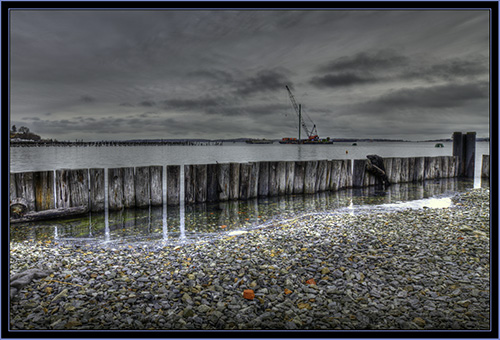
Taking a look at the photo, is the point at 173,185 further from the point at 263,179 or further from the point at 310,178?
the point at 310,178

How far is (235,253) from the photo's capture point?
412cm

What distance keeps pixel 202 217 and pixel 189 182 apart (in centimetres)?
170

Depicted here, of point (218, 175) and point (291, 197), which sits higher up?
point (218, 175)

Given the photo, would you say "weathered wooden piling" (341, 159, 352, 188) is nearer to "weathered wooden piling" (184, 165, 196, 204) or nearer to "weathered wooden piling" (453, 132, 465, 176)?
"weathered wooden piling" (184, 165, 196, 204)

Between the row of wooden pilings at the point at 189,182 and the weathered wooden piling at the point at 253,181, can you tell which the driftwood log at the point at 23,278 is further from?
the weathered wooden piling at the point at 253,181

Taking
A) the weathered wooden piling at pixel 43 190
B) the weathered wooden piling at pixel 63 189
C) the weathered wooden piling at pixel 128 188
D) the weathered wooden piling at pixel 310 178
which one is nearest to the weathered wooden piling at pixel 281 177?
the weathered wooden piling at pixel 310 178

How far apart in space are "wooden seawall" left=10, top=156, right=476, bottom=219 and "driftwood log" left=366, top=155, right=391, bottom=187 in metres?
0.18

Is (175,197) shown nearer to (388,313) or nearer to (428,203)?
(388,313)

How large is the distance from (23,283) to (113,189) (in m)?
4.71

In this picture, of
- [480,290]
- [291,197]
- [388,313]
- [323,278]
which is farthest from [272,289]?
[291,197]

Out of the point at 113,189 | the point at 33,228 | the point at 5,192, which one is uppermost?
the point at 5,192

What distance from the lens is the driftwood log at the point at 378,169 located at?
38.7ft

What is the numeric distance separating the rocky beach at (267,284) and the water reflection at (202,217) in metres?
0.83

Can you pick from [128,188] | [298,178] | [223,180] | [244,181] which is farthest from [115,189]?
[298,178]
